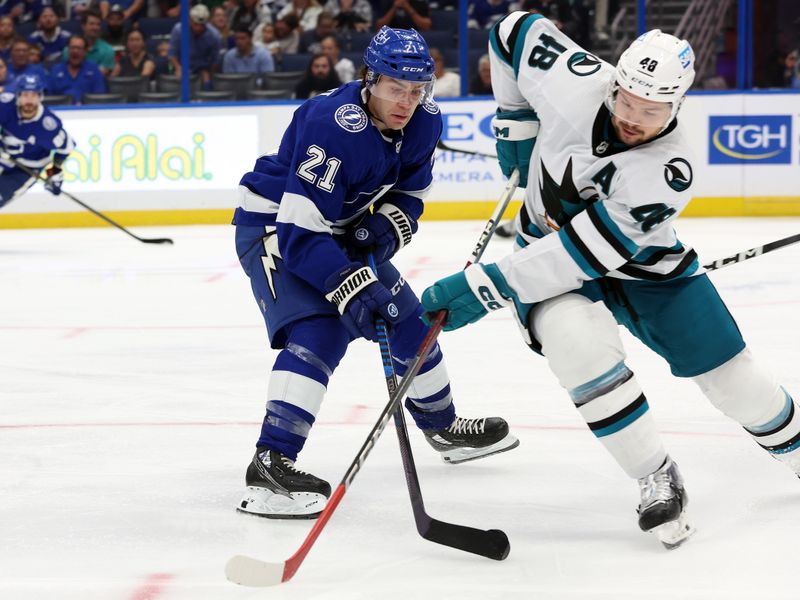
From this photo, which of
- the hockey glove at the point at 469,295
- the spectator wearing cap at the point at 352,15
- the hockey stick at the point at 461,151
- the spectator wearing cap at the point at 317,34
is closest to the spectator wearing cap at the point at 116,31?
the spectator wearing cap at the point at 317,34

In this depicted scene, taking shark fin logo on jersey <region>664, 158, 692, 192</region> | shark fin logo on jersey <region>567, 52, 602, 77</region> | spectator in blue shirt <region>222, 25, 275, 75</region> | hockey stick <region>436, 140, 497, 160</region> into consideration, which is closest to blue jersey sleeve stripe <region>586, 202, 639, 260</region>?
shark fin logo on jersey <region>664, 158, 692, 192</region>

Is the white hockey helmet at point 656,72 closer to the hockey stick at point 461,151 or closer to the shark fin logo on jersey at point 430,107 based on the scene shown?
the shark fin logo on jersey at point 430,107

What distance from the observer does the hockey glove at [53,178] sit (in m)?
7.02

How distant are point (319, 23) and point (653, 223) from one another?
6.75 meters

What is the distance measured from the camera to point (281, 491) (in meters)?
2.34

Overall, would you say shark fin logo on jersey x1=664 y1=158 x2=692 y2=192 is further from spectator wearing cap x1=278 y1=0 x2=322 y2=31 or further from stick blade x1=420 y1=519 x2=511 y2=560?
spectator wearing cap x1=278 y1=0 x2=322 y2=31

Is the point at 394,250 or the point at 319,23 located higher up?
the point at 394,250

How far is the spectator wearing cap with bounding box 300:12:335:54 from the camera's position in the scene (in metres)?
8.49

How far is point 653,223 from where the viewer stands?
6.88 feet

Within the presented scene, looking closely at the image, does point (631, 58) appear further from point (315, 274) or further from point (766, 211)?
point (766, 211)

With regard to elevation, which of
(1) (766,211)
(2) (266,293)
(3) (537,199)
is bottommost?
(1) (766,211)

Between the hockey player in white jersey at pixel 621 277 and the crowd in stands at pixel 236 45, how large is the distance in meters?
5.96

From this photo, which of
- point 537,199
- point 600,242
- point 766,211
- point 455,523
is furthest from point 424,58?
point 766,211

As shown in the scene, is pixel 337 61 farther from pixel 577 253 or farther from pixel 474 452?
pixel 577 253
